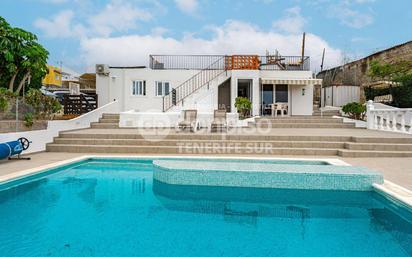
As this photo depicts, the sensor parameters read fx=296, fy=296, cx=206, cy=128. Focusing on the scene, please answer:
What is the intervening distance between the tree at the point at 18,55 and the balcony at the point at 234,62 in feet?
34.3

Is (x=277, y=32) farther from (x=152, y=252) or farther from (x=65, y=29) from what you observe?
(x=152, y=252)

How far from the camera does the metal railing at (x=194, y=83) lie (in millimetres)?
25719

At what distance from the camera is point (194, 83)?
86.1 ft

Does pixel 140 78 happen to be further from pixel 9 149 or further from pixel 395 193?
pixel 395 193

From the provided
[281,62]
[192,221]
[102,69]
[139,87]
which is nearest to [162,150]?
[192,221]

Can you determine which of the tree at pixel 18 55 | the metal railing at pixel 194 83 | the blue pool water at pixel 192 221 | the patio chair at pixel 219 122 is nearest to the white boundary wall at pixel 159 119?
the patio chair at pixel 219 122

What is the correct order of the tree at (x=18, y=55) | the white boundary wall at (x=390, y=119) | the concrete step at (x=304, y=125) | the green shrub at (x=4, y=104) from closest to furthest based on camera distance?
the green shrub at (x=4, y=104)
the white boundary wall at (x=390, y=119)
the tree at (x=18, y=55)
the concrete step at (x=304, y=125)

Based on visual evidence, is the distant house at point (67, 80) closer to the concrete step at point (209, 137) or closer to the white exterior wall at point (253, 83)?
the white exterior wall at point (253, 83)

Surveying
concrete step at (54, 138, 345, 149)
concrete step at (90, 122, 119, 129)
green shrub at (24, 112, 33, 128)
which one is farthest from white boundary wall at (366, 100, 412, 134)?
green shrub at (24, 112, 33, 128)

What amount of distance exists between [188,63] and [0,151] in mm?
19466

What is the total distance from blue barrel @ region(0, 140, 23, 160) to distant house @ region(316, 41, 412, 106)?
2523 cm

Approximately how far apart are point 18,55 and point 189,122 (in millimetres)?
11565

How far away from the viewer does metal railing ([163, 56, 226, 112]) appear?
1013 inches

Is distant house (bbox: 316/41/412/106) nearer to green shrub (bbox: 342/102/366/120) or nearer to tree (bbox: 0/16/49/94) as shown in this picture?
green shrub (bbox: 342/102/366/120)
